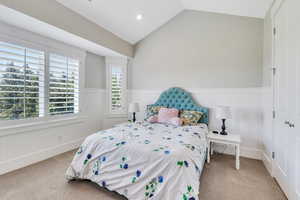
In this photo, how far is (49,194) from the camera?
6.43 feet

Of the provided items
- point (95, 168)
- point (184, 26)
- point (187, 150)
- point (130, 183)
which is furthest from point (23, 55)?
point (184, 26)

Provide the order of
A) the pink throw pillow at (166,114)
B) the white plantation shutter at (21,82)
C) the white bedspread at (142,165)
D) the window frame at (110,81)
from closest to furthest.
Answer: the white bedspread at (142,165) → the white plantation shutter at (21,82) → the pink throw pillow at (166,114) → the window frame at (110,81)

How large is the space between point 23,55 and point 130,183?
281cm

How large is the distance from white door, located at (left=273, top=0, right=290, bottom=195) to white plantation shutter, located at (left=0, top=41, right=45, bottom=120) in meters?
4.07

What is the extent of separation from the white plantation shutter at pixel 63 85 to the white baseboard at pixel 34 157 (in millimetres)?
752

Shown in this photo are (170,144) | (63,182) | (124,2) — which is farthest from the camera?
(124,2)

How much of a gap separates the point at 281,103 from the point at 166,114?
6.48ft

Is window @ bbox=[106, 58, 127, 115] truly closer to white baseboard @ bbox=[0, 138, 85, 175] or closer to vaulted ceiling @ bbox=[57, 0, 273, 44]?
vaulted ceiling @ bbox=[57, 0, 273, 44]

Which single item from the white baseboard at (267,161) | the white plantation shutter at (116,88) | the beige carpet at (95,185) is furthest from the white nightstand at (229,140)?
the white plantation shutter at (116,88)

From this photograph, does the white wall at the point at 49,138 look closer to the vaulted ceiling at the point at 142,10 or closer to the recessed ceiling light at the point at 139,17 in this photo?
the vaulted ceiling at the point at 142,10

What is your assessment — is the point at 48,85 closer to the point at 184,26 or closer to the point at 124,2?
the point at 124,2

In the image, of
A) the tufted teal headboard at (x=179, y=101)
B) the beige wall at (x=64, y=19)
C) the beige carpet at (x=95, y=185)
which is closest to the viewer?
the beige carpet at (x=95, y=185)

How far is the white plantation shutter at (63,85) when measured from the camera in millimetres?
3170

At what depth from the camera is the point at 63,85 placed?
338 centimetres
